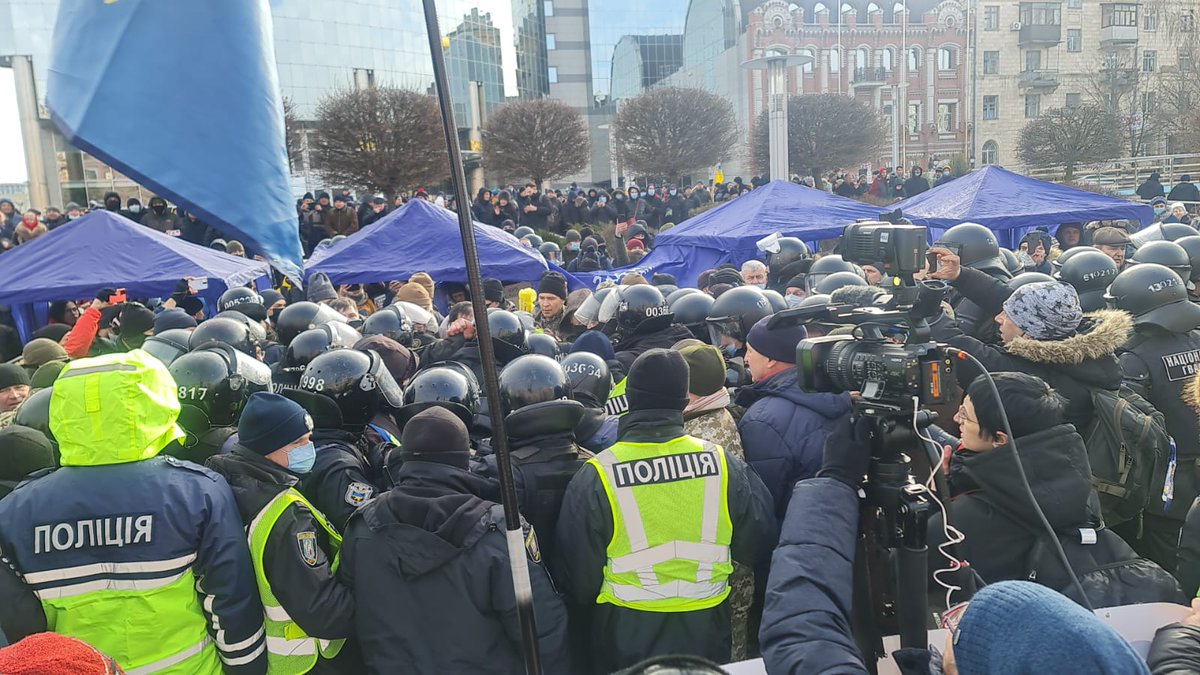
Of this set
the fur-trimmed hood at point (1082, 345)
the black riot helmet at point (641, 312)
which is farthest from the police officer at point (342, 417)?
the fur-trimmed hood at point (1082, 345)

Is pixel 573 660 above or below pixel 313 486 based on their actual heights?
below

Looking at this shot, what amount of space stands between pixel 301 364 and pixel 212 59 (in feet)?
6.55

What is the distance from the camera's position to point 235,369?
13.8 feet

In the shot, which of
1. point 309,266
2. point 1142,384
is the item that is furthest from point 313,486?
point 309,266

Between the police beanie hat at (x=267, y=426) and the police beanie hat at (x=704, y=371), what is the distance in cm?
169

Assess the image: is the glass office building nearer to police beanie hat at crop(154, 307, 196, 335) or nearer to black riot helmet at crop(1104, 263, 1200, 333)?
police beanie hat at crop(154, 307, 196, 335)

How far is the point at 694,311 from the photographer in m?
6.50

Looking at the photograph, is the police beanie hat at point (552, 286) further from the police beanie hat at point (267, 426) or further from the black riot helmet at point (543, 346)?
the police beanie hat at point (267, 426)

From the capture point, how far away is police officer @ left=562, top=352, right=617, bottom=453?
157 inches

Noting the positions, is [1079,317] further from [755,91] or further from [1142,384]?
[755,91]

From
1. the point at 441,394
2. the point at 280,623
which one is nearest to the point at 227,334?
the point at 441,394

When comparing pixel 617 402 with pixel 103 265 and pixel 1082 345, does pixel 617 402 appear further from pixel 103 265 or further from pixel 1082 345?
pixel 103 265

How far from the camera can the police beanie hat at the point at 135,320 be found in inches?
268

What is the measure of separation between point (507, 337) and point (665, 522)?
3.02 m
